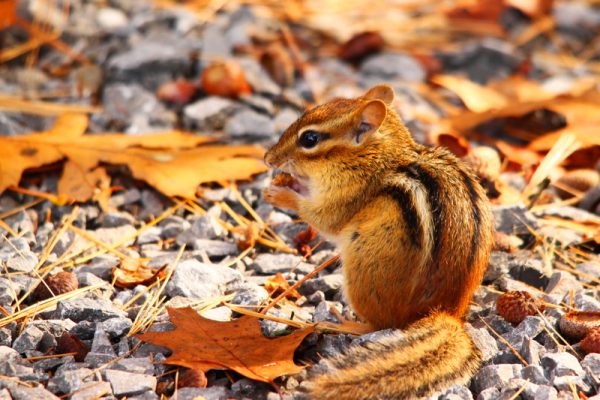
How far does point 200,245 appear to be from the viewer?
3598mm

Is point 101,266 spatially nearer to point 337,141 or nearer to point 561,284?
point 337,141

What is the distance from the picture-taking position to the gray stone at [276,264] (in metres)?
3.48

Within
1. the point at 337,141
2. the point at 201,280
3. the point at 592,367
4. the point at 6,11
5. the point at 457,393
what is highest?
the point at 6,11

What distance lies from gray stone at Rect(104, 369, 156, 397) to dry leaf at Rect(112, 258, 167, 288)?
0.67 metres

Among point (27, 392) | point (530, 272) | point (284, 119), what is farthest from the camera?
point (284, 119)

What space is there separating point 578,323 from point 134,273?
5.84ft

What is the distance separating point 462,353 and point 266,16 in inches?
153

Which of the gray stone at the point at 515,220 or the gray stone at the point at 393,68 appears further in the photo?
the gray stone at the point at 393,68

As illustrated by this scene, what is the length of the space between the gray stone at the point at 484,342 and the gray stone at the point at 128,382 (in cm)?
116

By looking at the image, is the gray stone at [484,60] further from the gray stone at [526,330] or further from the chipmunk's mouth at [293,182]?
the gray stone at [526,330]

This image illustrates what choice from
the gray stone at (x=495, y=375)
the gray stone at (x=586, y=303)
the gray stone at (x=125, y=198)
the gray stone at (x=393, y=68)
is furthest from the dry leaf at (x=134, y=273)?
the gray stone at (x=393, y=68)

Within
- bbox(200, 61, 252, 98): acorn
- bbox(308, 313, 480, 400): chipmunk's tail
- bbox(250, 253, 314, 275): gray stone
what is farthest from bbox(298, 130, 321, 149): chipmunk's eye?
bbox(200, 61, 252, 98): acorn

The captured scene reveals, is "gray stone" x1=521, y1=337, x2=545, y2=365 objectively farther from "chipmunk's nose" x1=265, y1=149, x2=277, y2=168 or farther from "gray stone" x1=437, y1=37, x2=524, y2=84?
"gray stone" x1=437, y1=37, x2=524, y2=84

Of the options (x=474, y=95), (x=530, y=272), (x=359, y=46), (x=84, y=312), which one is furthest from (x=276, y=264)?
(x=359, y=46)
